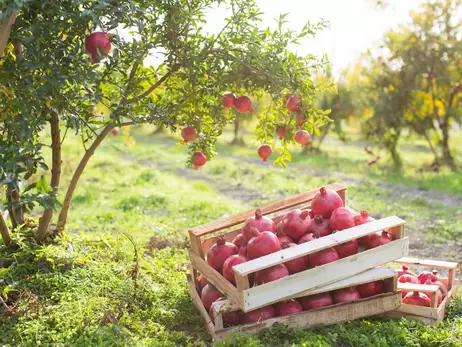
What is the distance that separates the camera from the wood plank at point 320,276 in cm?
386

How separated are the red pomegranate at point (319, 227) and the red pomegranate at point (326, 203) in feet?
0.31

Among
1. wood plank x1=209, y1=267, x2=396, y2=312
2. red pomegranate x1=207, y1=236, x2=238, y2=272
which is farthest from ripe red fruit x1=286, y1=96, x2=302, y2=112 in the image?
wood plank x1=209, y1=267, x2=396, y2=312

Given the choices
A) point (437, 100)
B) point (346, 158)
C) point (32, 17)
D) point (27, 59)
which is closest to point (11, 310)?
point (27, 59)

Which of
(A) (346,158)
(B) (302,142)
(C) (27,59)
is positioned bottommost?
(A) (346,158)

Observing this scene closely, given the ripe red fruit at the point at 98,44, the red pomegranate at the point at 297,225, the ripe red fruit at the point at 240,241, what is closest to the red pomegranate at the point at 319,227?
the red pomegranate at the point at 297,225

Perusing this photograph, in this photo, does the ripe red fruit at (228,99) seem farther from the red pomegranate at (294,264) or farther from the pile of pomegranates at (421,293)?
the pile of pomegranates at (421,293)

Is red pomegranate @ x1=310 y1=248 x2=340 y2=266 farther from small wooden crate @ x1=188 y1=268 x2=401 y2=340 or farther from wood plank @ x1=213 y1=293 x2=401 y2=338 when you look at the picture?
wood plank @ x1=213 y1=293 x2=401 y2=338

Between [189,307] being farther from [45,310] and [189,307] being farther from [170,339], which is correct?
[45,310]

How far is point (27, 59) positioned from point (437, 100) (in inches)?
565

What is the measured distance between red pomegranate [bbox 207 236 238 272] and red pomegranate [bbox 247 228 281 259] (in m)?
0.23

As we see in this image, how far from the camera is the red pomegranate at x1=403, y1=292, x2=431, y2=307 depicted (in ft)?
14.7

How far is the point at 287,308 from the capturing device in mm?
4047

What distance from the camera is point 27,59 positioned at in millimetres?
3865

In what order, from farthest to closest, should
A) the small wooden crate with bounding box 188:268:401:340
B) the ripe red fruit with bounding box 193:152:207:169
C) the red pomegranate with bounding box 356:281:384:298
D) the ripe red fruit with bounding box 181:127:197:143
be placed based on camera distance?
the ripe red fruit with bounding box 193:152:207:169 < the ripe red fruit with bounding box 181:127:197:143 < the red pomegranate with bounding box 356:281:384:298 < the small wooden crate with bounding box 188:268:401:340
